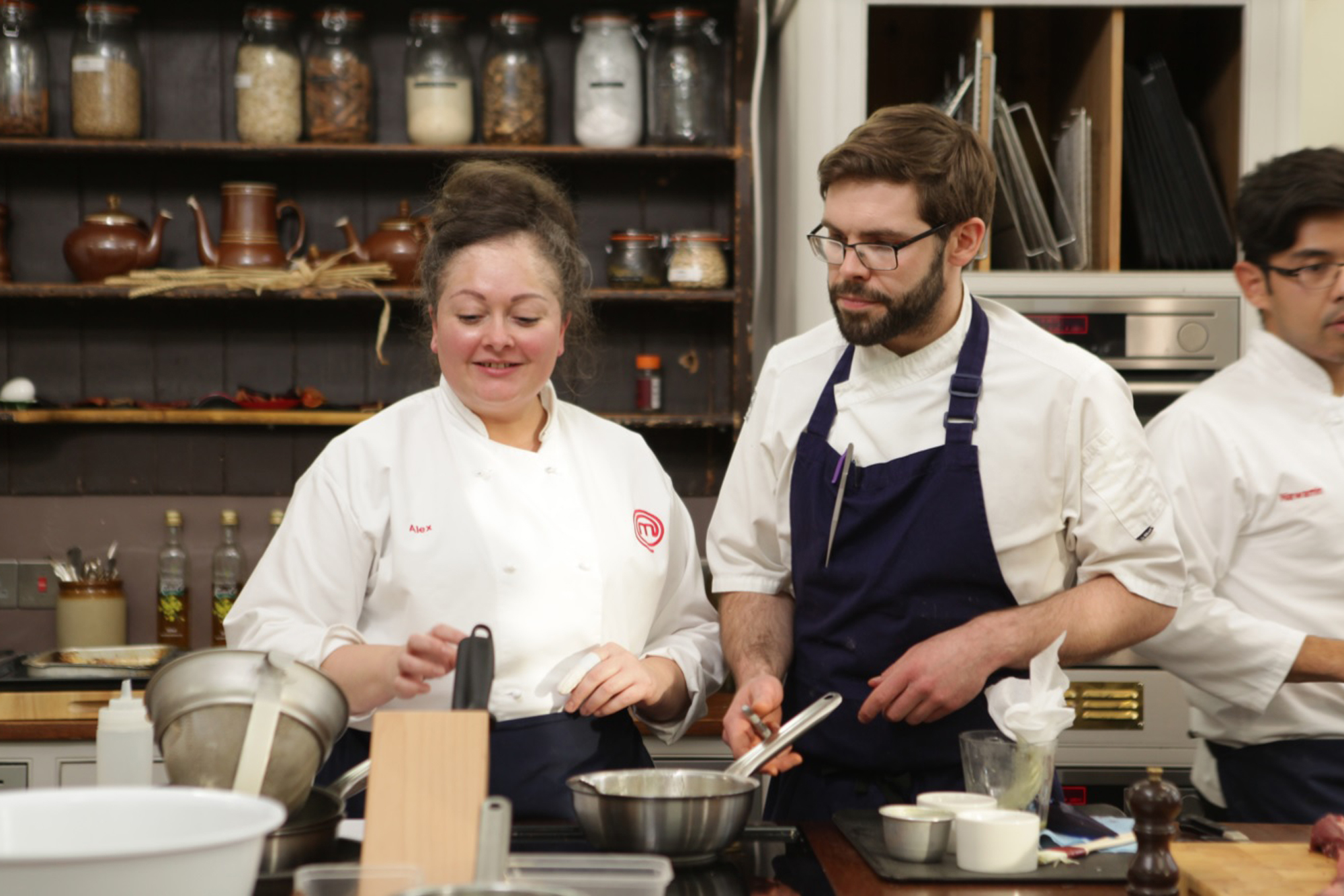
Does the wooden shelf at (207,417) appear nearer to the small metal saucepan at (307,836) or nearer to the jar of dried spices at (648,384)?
the jar of dried spices at (648,384)

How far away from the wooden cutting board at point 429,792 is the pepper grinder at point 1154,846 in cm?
54

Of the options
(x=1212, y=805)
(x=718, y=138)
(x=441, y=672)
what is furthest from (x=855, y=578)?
(x=718, y=138)

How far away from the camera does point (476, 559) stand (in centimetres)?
167

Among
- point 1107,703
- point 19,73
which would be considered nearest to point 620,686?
point 1107,703

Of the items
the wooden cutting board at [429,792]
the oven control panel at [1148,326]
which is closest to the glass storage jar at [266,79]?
the oven control panel at [1148,326]

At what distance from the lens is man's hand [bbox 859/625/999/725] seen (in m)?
1.56

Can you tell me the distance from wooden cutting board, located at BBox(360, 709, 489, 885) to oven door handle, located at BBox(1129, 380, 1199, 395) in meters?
1.80

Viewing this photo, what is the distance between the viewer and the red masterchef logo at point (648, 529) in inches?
70.2

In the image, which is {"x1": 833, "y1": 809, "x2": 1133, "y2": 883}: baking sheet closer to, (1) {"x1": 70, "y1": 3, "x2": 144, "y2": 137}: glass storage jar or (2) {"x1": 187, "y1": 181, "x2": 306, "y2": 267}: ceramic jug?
(2) {"x1": 187, "y1": 181, "x2": 306, "y2": 267}: ceramic jug

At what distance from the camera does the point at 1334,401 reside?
2014 millimetres

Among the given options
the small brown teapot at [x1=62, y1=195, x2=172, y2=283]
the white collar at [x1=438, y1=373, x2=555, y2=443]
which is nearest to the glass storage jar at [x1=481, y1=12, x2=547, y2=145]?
the small brown teapot at [x1=62, y1=195, x2=172, y2=283]

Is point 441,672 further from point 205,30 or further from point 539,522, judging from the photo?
point 205,30

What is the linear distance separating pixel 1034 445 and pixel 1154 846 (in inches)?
25.3

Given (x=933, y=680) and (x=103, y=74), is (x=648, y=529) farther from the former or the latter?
(x=103, y=74)
